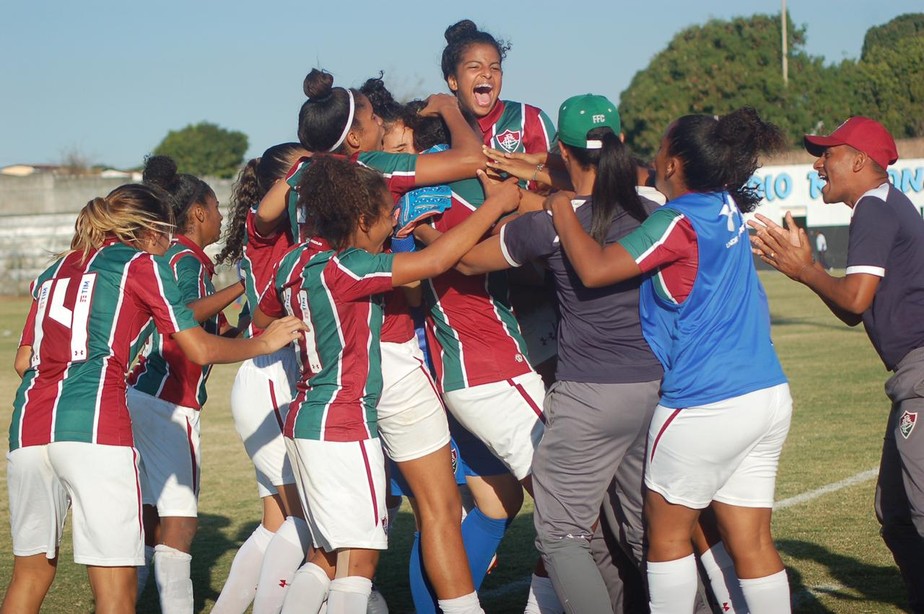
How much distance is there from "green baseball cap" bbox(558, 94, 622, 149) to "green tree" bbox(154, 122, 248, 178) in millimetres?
57976

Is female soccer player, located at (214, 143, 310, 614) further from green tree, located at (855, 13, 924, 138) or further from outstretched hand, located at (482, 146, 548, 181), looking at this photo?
green tree, located at (855, 13, 924, 138)

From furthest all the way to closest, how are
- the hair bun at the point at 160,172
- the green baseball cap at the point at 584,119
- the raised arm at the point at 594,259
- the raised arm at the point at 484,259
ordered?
1. the hair bun at the point at 160,172
2. the raised arm at the point at 484,259
3. the green baseball cap at the point at 584,119
4. the raised arm at the point at 594,259

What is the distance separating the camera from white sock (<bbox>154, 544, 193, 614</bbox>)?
5312mm

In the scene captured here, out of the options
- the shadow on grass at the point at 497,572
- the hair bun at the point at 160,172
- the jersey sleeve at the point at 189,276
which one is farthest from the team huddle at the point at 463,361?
the hair bun at the point at 160,172

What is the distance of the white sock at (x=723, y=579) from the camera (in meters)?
4.92

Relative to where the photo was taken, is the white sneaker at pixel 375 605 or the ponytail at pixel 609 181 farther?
the white sneaker at pixel 375 605

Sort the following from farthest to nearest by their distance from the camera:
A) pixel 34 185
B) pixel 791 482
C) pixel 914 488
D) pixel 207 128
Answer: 1. pixel 207 128
2. pixel 34 185
3. pixel 791 482
4. pixel 914 488

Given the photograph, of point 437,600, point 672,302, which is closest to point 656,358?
point 672,302

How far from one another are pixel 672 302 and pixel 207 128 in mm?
91713

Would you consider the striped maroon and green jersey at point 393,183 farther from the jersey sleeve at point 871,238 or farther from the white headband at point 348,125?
the jersey sleeve at point 871,238

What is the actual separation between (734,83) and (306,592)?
62.7 meters

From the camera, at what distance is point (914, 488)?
478 centimetres

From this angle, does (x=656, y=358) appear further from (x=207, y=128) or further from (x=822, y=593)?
(x=207, y=128)

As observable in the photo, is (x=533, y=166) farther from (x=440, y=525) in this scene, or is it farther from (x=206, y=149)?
(x=206, y=149)
